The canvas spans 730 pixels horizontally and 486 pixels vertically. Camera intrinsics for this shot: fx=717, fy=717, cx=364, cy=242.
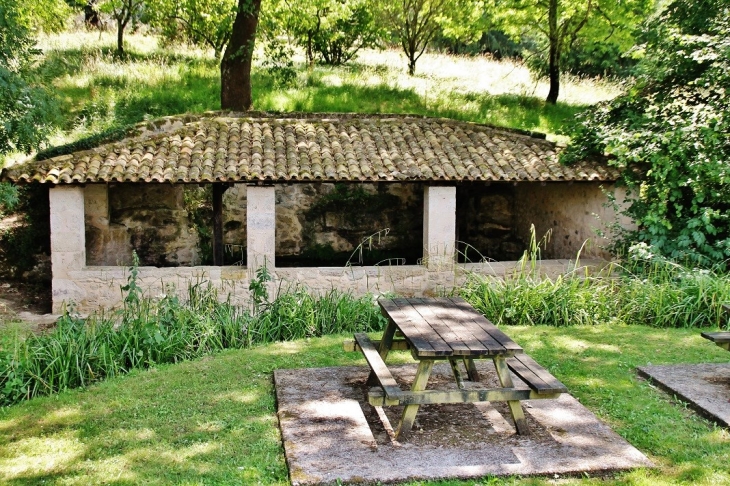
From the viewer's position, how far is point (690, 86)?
1102cm

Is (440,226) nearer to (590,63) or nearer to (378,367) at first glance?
(378,367)

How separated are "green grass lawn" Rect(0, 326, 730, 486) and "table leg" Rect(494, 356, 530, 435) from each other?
0.60 metres

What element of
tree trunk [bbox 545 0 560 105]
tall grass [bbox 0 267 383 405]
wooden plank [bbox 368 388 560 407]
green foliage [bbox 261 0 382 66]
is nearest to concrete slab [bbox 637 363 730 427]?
wooden plank [bbox 368 388 560 407]

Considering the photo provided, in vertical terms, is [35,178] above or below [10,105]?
below

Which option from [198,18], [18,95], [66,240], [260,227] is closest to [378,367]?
[18,95]

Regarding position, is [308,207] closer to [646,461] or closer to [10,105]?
[10,105]

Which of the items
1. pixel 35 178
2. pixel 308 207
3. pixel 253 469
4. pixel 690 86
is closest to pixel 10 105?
pixel 35 178

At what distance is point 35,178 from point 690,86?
9.69 metres

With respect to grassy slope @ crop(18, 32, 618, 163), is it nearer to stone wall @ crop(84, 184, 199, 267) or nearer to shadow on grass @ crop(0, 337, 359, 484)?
stone wall @ crop(84, 184, 199, 267)

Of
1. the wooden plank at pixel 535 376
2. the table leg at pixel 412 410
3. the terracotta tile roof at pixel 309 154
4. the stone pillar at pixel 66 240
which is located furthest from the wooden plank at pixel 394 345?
the stone pillar at pixel 66 240

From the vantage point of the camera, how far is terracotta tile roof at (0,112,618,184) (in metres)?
10.0

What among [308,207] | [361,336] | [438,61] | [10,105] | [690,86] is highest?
[438,61]

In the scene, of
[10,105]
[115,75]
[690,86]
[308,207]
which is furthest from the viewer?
[115,75]

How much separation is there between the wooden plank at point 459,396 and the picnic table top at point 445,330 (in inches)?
9.8
